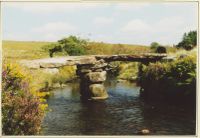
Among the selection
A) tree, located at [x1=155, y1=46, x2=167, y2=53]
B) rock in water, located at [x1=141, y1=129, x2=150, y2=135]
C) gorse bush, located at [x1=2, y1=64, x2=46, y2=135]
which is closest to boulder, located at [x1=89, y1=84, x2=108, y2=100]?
tree, located at [x1=155, y1=46, x2=167, y2=53]

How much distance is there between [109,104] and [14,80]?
12.5 m

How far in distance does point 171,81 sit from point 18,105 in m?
13.8

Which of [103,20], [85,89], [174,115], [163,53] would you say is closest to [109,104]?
[85,89]

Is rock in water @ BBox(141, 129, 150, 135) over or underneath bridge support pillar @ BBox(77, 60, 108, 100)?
underneath

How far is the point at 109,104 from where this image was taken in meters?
24.2

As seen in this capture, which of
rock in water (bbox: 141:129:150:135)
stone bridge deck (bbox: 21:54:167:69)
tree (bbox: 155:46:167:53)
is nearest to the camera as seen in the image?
rock in water (bbox: 141:129:150:135)

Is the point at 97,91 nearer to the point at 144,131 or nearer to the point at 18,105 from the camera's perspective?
the point at 144,131

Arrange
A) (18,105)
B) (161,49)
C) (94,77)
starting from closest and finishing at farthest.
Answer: (18,105)
(94,77)
(161,49)

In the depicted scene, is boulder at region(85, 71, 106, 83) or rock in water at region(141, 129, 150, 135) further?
boulder at region(85, 71, 106, 83)

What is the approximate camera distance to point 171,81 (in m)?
23.8

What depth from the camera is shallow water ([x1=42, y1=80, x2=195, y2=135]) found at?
696 inches

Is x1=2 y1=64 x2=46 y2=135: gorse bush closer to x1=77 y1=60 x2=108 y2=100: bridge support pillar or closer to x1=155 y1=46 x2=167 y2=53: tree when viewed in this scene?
x1=77 y1=60 x2=108 y2=100: bridge support pillar

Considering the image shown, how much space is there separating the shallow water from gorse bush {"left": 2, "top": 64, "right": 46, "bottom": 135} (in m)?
2.63

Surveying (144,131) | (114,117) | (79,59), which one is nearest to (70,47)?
(79,59)
